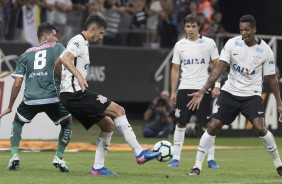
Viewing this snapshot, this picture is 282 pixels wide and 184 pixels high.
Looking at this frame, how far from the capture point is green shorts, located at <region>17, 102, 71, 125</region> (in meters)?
14.2

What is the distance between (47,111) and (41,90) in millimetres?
371

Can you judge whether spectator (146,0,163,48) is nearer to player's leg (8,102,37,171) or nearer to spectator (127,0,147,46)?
spectator (127,0,147,46)

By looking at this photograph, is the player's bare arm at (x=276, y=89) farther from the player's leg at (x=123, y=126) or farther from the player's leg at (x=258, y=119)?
the player's leg at (x=123, y=126)

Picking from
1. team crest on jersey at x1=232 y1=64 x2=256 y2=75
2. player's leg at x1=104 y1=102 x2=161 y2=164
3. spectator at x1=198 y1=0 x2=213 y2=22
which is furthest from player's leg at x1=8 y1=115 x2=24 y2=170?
spectator at x1=198 y1=0 x2=213 y2=22

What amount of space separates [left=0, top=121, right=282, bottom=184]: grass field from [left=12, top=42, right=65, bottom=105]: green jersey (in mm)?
1098

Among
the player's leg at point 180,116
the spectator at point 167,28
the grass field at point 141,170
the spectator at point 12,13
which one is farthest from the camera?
A: the spectator at point 167,28

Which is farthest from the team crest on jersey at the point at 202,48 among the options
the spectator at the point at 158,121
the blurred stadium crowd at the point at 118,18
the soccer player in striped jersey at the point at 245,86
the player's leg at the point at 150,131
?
the blurred stadium crowd at the point at 118,18

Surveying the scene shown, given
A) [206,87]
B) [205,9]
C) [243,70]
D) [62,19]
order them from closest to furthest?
1. [206,87]
2. [243,70]
3. [62,19]
4. [205,9]

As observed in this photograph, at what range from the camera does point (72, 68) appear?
501 inches

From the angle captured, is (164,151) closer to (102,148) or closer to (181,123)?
(102,148)

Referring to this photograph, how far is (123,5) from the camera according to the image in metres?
27.5

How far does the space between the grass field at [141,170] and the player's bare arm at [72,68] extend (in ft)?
4.26

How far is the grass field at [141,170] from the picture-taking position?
12.7 metres

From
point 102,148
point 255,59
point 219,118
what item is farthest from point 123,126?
point 255,59
